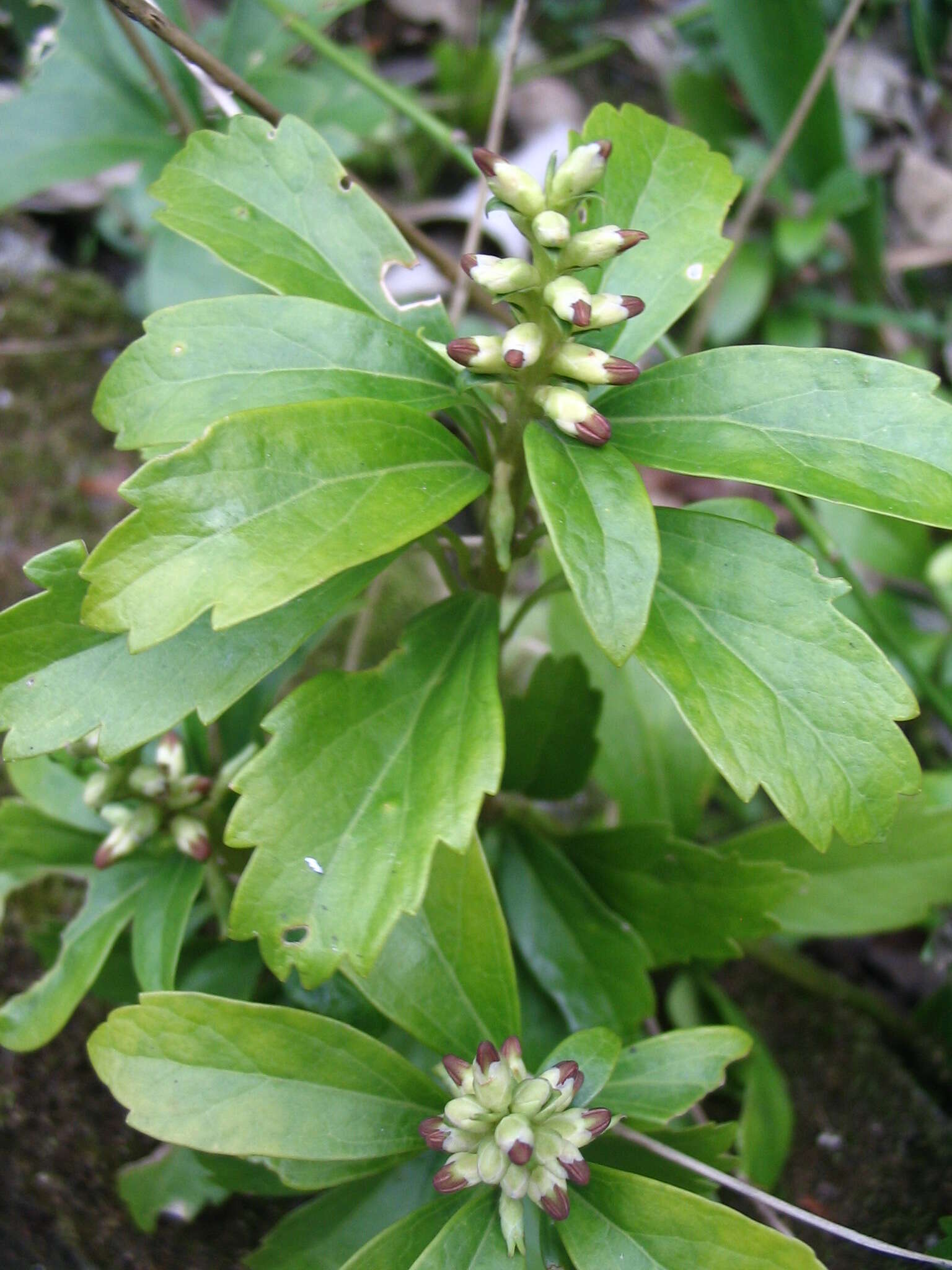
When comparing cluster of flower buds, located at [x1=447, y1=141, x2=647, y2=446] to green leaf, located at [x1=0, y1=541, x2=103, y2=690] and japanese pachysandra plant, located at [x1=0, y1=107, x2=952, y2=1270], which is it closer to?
japanese pachysandra plant, located at [x1=0, y1=107, x2=952, y2=1270]

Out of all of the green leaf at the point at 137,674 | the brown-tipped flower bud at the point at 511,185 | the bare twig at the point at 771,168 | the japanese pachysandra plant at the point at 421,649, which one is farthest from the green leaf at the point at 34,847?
the bare twig at the point at 771,168

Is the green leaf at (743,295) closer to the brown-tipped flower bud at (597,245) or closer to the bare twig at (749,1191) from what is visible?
the brown-tipped flower bud at (597,245)

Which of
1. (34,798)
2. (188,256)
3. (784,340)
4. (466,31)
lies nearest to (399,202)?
(466,31)

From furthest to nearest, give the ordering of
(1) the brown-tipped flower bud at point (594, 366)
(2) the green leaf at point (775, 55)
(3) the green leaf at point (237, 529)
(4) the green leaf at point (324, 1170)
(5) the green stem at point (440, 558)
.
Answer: (2) the green leaf at point (775, 55) < (5) the green stem at point (440, 558) < (4) the green leaf at point (324, 1170) < (1) the brown-tipped flower bud at point (594, 366) < (3) the green leaf at point (237, 529)

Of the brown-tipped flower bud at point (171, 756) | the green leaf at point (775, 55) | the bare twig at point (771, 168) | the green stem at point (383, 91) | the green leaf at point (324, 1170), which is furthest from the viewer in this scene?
the green leaf at point (775, 55)

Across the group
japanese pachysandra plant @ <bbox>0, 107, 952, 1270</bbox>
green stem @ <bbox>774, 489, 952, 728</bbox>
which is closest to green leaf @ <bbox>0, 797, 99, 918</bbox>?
japanese pachysandra plant @ <bbox>0, 107, 952, 1270</bbox>

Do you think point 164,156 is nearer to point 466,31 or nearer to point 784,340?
point 466,31

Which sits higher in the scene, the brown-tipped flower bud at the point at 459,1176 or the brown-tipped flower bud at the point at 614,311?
the brown-tipped flower bud at the point at 614,311
